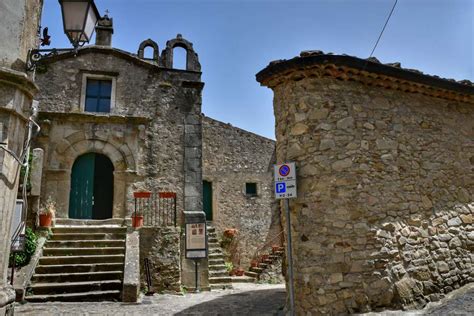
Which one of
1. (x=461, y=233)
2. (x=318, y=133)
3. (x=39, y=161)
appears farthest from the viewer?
(x=39, y=161)

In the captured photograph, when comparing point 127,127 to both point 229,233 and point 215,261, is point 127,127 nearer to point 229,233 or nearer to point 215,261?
point 215,261

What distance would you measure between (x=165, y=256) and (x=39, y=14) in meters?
6.91

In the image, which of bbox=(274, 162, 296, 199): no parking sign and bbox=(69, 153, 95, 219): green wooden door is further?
bbox=(69, 153, 95, 219): green wooden door

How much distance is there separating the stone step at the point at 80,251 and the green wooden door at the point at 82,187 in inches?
61.6

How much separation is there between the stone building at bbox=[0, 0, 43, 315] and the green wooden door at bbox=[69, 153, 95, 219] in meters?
6.57

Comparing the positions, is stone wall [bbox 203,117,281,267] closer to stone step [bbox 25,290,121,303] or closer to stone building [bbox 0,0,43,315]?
stone step [bbox 25,290,121,303]

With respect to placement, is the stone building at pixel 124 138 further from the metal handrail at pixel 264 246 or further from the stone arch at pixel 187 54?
the metal handrail at pixel 264 246

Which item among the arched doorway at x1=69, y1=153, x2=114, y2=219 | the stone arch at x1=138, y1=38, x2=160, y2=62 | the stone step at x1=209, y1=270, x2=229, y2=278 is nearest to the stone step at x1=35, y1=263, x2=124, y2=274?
the arched doorway at x1=69, y1=153, x2=114, y2=219

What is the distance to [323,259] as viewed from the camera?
17.2ft

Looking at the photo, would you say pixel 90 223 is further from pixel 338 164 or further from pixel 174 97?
pixel 338 164

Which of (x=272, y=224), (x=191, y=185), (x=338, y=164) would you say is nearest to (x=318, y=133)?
(x=338, y=164)

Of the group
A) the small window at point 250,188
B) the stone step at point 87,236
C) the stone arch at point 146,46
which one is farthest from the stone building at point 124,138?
the small window at point 250,188

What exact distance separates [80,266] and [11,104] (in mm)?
5587

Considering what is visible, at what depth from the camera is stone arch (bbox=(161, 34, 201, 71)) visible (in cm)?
1234
